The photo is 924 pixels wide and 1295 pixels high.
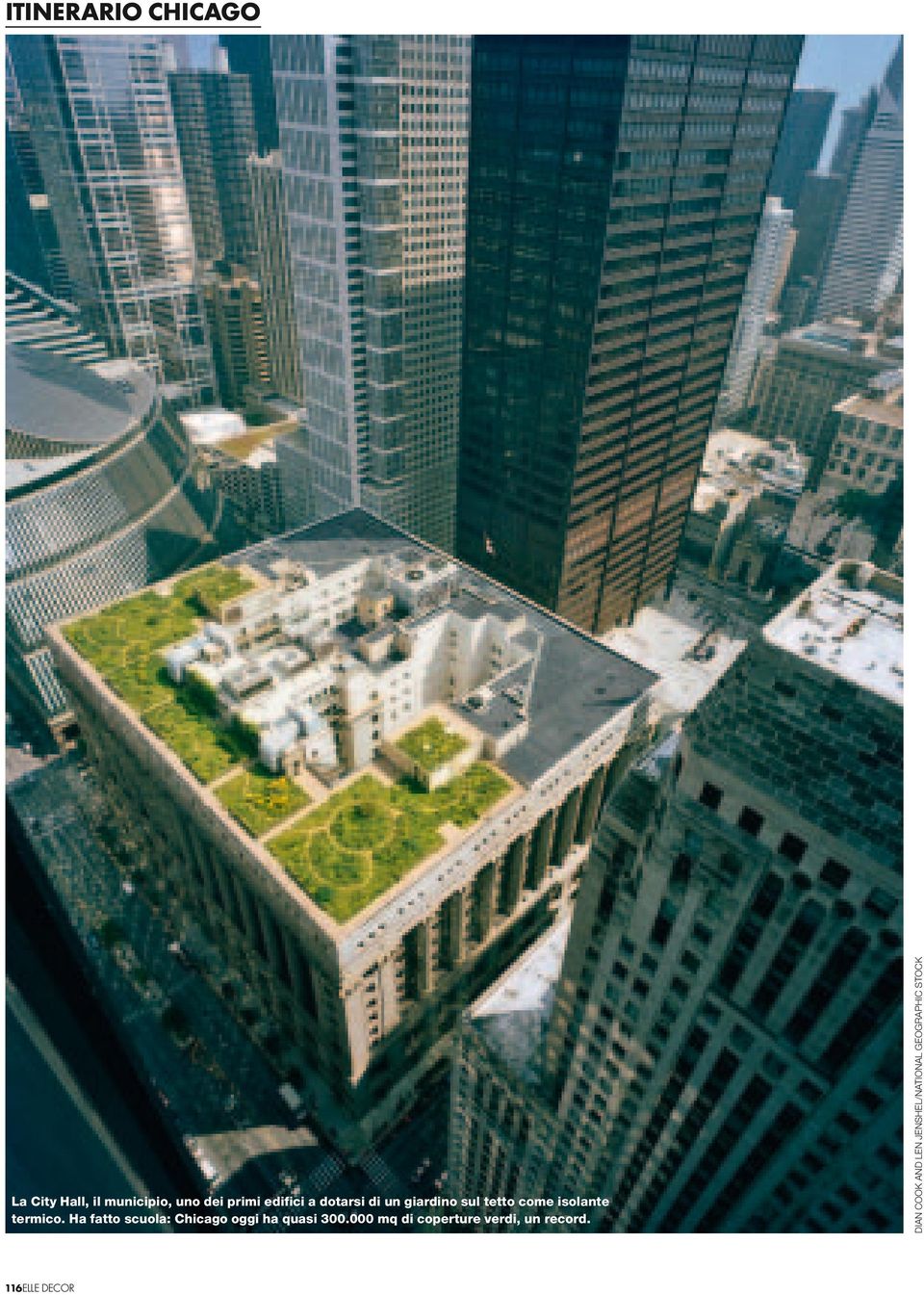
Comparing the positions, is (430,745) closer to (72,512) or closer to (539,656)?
(539,656)

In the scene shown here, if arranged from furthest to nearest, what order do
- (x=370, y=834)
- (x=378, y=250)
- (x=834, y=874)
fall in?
(x=378, y=250) → (x=370, y=834) → (x=834, y=874)

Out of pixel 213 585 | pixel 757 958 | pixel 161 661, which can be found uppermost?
pixel 757 958

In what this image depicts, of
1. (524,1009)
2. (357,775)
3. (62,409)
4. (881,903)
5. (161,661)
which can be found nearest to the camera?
(881,903)

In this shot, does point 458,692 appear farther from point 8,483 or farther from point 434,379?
point 8,483

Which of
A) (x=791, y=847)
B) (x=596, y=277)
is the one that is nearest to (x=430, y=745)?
(x=791, y=847)

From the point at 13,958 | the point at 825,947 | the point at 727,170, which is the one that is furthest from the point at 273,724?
the point at 727,170
